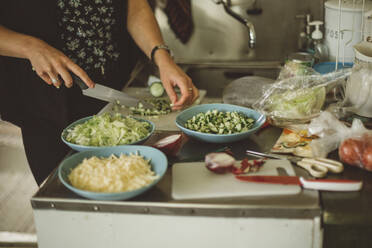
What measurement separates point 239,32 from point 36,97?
1.30m

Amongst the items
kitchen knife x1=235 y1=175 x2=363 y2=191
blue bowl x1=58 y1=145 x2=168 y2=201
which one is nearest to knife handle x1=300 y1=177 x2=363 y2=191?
kitchen knife x1=235 y1=175 x2=363 y2=191

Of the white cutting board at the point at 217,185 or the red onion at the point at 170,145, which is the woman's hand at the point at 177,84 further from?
the white cutting board at the point at 217,185

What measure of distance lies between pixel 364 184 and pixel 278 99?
0.48 meters

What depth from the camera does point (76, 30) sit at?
166cm

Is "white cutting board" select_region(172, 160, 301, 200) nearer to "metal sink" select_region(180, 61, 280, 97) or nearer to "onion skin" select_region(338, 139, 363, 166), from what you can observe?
"onion skin" select_region(338, 139, 363, 166)

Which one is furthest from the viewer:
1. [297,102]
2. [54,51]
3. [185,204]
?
[297,102]

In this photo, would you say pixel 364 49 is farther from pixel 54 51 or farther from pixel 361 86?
pixel 54 51

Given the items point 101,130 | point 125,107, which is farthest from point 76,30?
point 101,130

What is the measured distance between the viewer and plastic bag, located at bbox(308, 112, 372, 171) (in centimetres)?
119

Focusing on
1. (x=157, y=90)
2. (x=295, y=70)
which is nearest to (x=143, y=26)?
(x=157, y=90)

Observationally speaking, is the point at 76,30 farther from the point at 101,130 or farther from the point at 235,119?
the point at 235,119

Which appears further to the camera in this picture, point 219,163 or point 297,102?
point 297,102

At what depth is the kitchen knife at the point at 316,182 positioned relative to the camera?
3.60 ft

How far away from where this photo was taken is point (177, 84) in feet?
5.16
